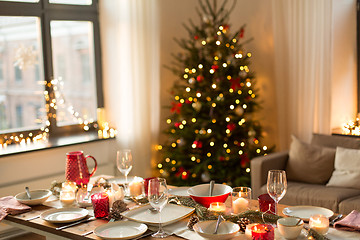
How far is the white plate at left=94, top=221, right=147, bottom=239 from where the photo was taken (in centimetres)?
204

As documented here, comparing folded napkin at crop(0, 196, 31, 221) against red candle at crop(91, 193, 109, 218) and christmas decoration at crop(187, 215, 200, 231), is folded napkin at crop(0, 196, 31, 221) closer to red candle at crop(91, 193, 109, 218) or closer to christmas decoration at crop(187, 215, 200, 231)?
red candle at crop(91, 193, 109, 218)

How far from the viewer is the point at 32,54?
4449mm

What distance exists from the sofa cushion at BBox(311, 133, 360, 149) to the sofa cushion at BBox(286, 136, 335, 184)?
102 mm

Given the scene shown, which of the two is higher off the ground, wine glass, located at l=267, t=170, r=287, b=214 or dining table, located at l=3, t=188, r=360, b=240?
wine glass, located at l=267, t=170, r=287, b=214

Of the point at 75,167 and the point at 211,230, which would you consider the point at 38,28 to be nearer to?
the point at 75,167

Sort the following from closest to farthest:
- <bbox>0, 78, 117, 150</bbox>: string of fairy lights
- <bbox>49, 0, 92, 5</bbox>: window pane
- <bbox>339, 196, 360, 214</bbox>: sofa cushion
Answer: <bbox>339, 196, 360, 214</bbox>: sofa cushion < <bbox>0, 78, 117, 150</bbox>: string of fairy lights < <bbox>49, 0, 92, 5</bbox>: window pane

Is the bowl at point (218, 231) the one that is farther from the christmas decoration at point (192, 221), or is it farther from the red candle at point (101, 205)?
the red candle at point (101, 205)

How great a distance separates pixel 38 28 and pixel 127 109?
3.57 feet

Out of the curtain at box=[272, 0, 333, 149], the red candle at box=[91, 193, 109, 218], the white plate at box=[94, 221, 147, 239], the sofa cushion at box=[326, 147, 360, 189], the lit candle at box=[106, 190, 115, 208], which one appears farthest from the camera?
the curtain at box=[272, 0, 333, 149]

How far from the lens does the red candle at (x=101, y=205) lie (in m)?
2.31

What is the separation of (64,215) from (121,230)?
1.26 feet

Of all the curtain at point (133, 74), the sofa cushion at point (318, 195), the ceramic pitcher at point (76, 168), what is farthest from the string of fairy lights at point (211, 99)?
the ceramic pitcher at point (76, 168)

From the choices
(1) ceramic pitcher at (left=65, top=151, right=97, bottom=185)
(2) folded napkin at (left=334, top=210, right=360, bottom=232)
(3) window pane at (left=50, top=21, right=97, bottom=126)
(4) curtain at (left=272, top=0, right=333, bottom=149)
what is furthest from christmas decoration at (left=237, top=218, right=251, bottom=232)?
(3) window pane at (left=50, top=21, right=97, bottom=126)

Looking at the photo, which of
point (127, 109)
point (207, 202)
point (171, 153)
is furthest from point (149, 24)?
point (207, 202)
